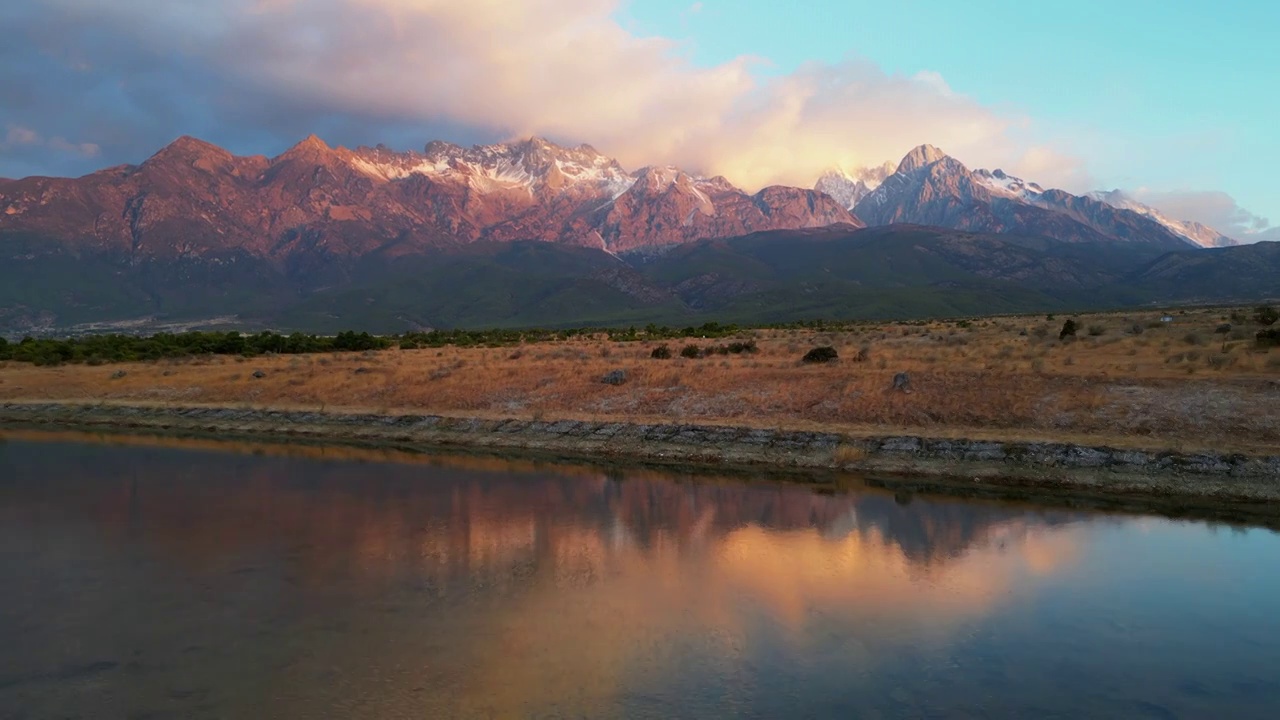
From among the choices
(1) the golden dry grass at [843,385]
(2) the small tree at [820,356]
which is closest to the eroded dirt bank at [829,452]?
(1) the golden dry grass at [843,385]

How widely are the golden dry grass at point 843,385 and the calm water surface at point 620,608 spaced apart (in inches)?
410

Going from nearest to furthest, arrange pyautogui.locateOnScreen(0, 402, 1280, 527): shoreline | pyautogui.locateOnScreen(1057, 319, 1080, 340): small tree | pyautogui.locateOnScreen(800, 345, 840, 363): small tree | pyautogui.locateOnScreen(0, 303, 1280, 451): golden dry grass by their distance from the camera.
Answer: pyautogui.locateOnScreen(0, 402, 1280, 527): shoreline → pyautogui.locateOnScreen(0, 303, 1280, 451): golden dry grass → pyautogui.locateOnScreen(800, 345, 840, 363): small tree → pyautogui.locateOnScreen(1057, 319, 1080, 340): small tree

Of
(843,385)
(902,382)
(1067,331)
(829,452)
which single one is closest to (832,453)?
(829,452)

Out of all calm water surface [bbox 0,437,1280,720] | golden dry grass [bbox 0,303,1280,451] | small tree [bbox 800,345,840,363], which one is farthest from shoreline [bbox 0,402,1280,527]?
small tree [bbox 800,345,840,363]

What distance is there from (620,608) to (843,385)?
30.0m

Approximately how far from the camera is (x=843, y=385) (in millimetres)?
44750

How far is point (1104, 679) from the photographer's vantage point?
14.7 metres

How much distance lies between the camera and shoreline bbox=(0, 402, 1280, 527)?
98.4 feet

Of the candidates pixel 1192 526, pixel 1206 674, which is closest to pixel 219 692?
pixel 1206 674

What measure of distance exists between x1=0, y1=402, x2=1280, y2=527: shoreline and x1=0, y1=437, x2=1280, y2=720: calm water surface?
378 centimetres

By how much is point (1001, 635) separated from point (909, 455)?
19.5 m

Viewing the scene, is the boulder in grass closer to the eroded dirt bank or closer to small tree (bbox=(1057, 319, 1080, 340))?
the eroded dirt bank

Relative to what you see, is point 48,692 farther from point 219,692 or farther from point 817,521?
point 817,521

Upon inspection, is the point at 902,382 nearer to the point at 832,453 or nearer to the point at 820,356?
the point at 832,453
